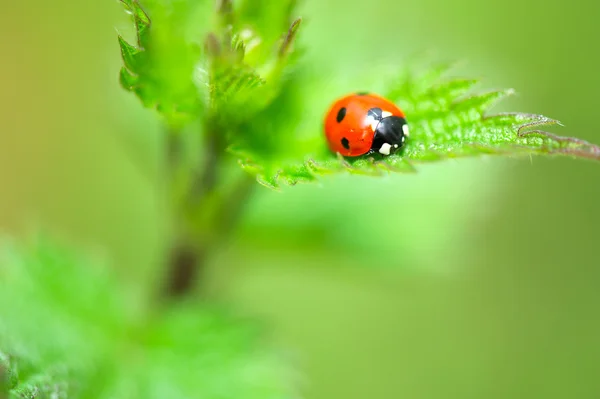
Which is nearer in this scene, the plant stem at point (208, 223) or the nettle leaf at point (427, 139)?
the nettle leaf at point (427, 139)

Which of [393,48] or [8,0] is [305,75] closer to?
[393,48]

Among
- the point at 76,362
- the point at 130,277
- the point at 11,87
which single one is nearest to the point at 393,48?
the point at 76,362

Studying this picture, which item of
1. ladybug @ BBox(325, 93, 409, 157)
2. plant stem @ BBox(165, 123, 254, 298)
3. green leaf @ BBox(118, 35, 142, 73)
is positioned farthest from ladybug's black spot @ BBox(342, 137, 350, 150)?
green leaf @ BBox(118, 35, 142, 73)

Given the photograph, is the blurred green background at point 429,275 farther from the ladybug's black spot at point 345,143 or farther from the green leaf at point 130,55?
the green leaf at point 130,55

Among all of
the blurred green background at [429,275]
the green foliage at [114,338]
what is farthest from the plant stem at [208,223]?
the blurred green background at [429,275]

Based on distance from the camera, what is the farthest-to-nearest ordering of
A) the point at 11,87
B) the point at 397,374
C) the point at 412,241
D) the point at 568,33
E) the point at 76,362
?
1. the point at 568,33
2. the point at 11,87
3. the point at 397,374
4. the point at 412,241
5. the point at 76,362

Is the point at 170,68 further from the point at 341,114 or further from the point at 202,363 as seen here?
the point at 202,363

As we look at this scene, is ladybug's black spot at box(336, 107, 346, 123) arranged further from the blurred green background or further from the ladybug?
the blurred green background
